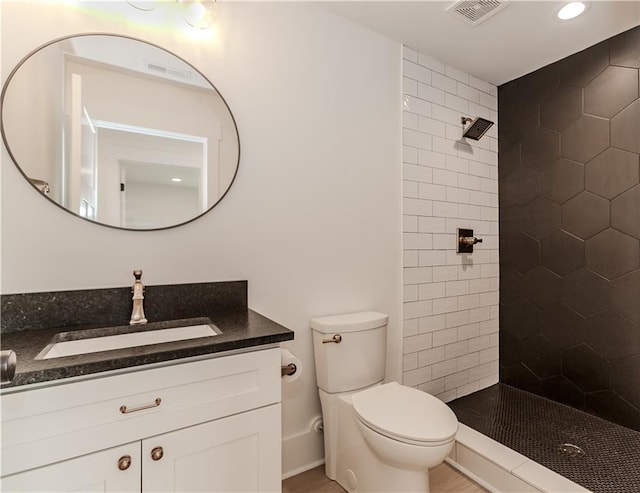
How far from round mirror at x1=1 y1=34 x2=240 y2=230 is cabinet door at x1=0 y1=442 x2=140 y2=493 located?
805 mm

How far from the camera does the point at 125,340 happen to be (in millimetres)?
1218

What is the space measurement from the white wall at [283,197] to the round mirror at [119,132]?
5 cm

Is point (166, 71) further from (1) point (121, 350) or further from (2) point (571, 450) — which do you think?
(2) point (571, 450)

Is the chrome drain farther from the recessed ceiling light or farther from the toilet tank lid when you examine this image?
the recessed ceiling light

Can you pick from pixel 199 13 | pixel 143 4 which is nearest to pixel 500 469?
pixel 199 13

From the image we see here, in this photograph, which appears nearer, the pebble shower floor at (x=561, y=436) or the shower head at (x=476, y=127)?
the pebble shower floor at (x=561, y=436)

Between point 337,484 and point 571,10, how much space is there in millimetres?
2641

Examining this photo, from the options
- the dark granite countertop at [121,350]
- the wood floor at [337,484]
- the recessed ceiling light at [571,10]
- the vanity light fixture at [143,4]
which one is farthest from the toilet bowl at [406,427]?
the recessed ceiling light at [571,10]

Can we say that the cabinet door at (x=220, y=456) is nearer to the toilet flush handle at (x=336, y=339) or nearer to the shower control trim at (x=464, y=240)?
the toilet flush handle at (x=336, y=339)

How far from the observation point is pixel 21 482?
0.80 m

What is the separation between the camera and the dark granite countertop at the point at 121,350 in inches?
31.9

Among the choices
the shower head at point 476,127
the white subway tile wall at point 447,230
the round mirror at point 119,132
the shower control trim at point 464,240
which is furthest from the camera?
the shower control trim at point 464,240

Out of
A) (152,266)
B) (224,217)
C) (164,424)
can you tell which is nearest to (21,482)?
(164,424)

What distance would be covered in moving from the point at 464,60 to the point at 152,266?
7.32ft
